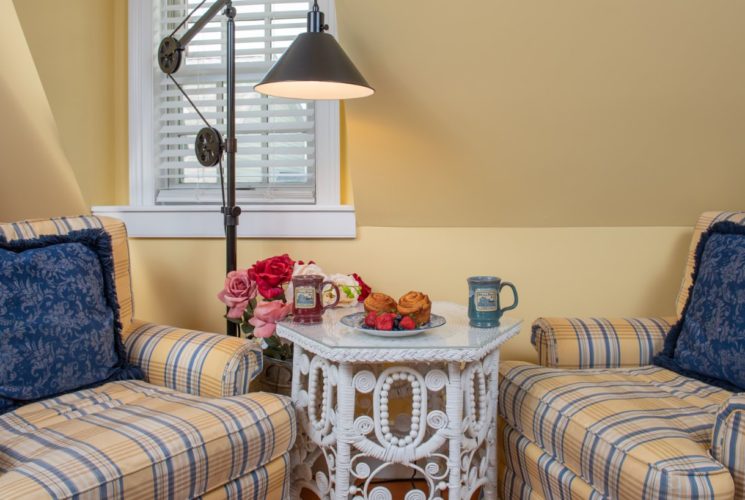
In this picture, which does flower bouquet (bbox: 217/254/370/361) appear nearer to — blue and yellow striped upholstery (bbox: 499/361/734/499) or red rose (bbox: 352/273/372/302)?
red rose (bbox: 352/273/372/302)

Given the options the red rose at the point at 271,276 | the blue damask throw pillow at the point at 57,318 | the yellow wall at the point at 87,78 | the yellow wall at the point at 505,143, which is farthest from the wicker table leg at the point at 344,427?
the yellow wall at the point at 87,78

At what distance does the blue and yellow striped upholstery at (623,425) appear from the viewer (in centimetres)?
126

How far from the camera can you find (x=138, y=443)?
52.3 inches

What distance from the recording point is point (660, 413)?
59.1 inches

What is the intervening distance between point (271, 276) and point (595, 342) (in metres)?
0.88

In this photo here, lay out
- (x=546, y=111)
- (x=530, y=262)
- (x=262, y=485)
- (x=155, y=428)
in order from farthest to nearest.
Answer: (x=530, y=262) → (x=546, y=111) → (x=262, y=485) → (x=155, y=428)

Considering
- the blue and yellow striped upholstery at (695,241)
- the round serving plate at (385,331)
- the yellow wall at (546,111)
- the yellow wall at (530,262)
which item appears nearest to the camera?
the round serving plate at (385,331)

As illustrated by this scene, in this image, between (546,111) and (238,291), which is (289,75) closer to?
(238,291)

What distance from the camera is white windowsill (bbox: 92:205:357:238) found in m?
2.34

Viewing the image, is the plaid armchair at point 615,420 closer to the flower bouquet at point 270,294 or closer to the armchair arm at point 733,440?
the armchair arm at point 733,440

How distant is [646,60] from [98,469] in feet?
5.25

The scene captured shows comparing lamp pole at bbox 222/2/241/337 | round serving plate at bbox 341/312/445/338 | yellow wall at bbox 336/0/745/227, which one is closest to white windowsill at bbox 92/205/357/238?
yellow wall at bbox 336/0/745/227

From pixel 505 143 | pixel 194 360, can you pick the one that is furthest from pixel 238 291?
pixel 505 143

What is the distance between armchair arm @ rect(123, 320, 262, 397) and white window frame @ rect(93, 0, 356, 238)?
1.90 feet
